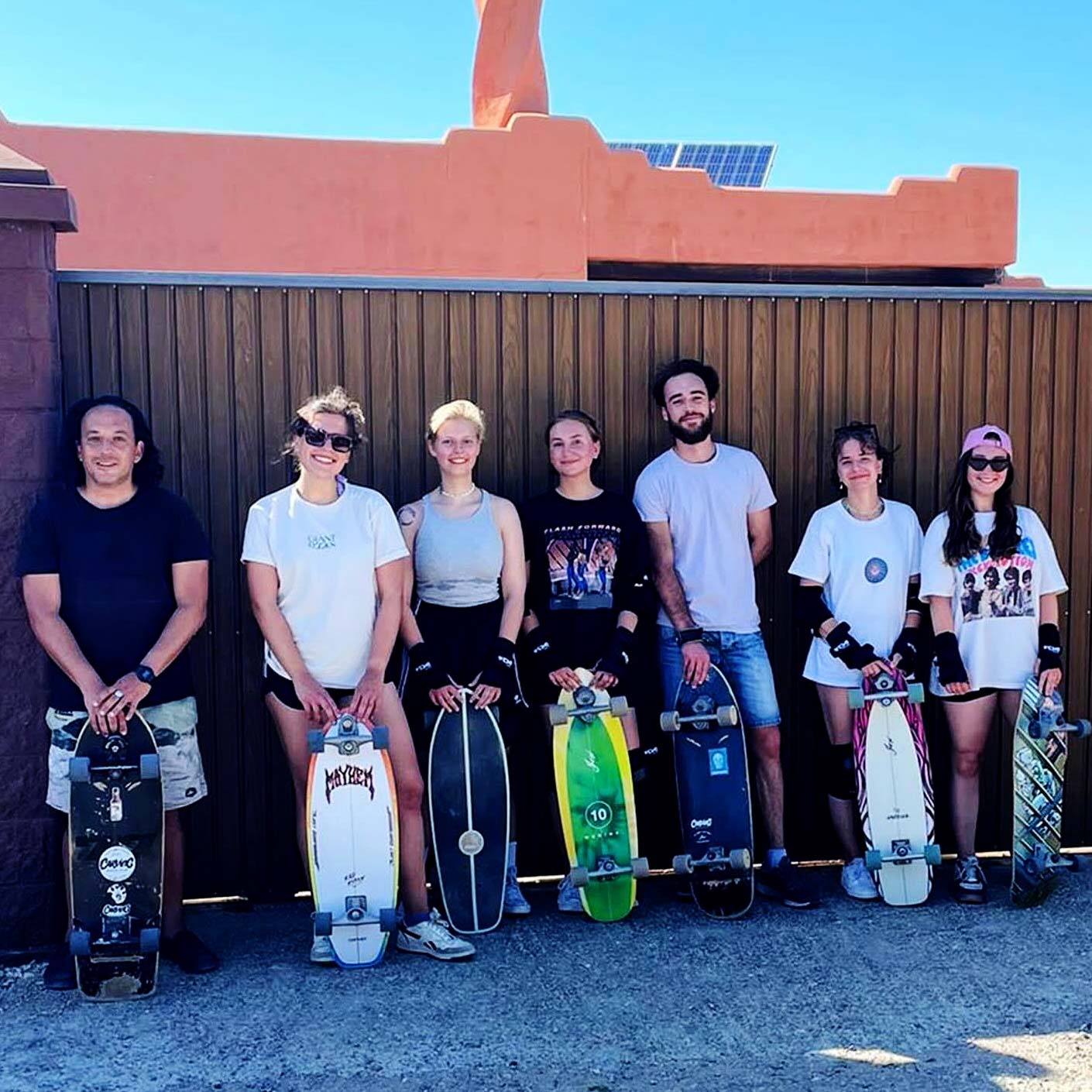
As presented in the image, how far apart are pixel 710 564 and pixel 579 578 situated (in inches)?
21.3

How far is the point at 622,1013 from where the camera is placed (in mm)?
3672

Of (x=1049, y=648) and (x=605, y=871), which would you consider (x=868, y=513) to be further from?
(x=605, y=871)

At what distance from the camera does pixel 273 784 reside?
4.78 metres

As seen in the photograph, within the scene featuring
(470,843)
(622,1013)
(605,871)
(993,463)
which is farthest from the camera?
(993,463)

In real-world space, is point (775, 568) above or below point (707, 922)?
above

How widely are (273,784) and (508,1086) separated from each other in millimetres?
1912

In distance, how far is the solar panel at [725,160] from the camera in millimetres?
18203

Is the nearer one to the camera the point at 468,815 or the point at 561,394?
the point at 468,815

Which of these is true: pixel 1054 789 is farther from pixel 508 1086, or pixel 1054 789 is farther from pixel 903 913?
pixel 508 1086

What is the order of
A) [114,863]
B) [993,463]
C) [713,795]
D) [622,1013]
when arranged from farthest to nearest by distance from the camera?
[993,463] → [713,795] → [114,863] → [622,1013]

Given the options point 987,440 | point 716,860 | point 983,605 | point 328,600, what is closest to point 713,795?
point 716,860

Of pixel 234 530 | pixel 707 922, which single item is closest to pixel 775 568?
pixel 707 922

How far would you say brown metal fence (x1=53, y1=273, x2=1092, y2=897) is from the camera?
4668 mm

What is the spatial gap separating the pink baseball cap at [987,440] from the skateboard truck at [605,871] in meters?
2.04
